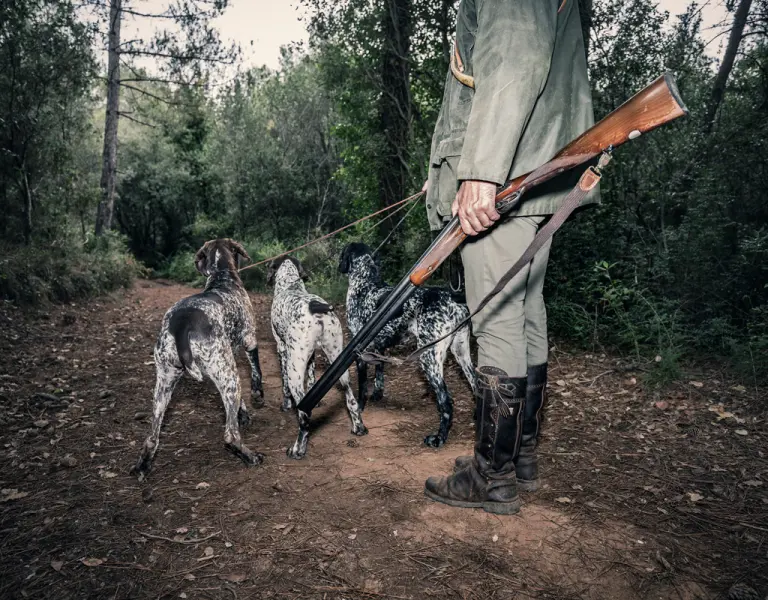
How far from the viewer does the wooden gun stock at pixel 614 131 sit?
1783mm

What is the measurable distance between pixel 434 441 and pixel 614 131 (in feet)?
8.18

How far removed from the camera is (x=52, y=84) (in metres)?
8.84

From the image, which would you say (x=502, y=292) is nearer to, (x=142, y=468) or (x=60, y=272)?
(x=142, y=468)

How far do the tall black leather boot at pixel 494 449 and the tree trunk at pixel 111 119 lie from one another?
12702 mm

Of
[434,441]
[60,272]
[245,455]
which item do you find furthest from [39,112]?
[434,441]

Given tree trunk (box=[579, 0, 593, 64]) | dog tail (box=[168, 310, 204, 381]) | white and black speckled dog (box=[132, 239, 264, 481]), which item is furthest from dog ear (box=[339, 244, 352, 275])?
tree trunk (box=[579, 0, 593, 64])

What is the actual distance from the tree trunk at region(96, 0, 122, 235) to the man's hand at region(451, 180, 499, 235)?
1259cm

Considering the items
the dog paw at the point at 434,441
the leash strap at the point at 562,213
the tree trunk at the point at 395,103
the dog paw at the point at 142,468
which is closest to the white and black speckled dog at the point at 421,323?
the dog paw at the point at 434,441

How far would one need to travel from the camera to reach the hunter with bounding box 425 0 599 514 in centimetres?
205

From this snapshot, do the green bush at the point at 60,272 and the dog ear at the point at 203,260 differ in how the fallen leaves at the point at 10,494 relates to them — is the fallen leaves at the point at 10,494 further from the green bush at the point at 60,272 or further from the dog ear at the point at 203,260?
the green bush at the point at 60,272

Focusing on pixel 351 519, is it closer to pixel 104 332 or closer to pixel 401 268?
pixel 401 268

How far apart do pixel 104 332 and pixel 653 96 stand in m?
7.85

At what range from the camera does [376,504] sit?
2.65 meters

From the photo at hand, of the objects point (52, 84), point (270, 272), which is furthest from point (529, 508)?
point (52, 84)
